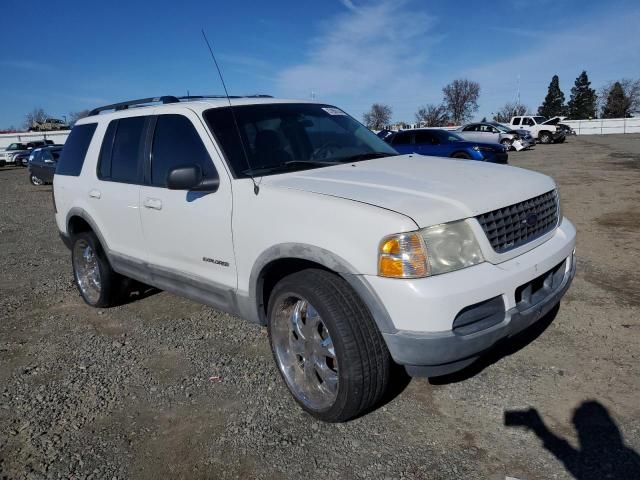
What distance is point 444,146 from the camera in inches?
617

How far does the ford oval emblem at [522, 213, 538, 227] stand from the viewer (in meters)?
2.82

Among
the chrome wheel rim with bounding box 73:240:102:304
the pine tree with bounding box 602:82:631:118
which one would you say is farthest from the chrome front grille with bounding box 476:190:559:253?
the pine tree with bounding box 602:82:631:118

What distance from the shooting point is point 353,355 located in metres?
2.53

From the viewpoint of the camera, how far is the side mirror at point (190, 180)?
3.08m

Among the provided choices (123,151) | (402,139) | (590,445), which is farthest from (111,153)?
(402,139)

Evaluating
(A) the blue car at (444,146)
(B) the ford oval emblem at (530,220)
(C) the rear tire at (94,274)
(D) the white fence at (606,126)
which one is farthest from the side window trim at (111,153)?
(D) the white fence at (606,126)

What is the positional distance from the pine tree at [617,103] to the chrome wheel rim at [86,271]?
87196 mm

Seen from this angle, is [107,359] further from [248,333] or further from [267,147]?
[267,147]

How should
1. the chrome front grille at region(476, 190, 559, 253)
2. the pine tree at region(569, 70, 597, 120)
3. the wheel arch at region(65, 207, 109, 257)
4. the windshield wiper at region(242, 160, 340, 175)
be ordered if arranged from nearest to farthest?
the chrome front grille at region(476, 190, 559, 253)
the windshield wiper at region(242, 160, 340, 175)
the wheel arch at region(65, 207, 109, 257)
the pine tree at region(569, 70, 597, 120)

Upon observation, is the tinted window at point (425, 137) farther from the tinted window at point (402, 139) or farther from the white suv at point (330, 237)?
Result: the white suv at point (330, 237)

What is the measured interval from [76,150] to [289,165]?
2.82 metres

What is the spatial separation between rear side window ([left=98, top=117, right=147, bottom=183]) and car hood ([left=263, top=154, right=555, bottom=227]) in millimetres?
1542

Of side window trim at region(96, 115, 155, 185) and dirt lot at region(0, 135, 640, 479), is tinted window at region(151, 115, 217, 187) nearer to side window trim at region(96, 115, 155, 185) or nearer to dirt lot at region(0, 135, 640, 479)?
side window trim at region(96, 115, 155, 185)

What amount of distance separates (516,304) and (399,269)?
73cm
